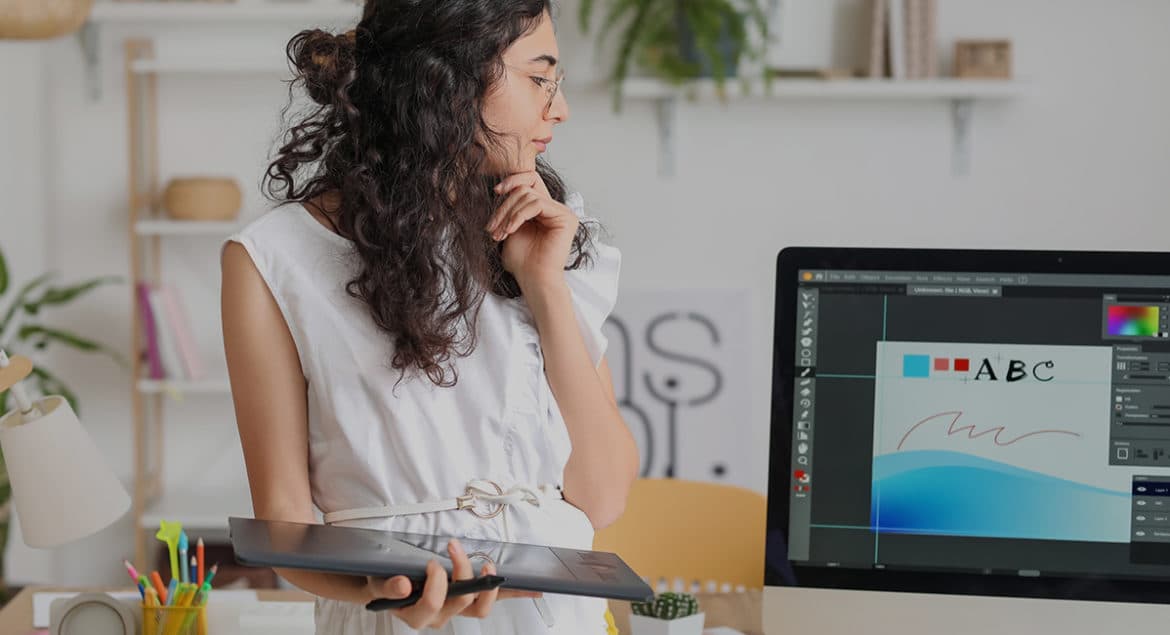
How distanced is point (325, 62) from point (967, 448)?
28.6 inches

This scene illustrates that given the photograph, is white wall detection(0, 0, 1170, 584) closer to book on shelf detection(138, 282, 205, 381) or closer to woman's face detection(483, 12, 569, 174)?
book on shelf detection(138, 282, 205, 381)

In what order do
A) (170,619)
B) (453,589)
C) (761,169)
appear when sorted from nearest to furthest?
(453,589), (170,619), (761,169)

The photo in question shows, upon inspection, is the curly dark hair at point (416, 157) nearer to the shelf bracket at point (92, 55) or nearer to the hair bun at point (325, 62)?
the hair bun at point (325, 62)

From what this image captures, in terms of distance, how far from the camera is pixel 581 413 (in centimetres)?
120

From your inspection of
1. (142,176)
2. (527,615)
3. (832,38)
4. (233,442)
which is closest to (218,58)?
(142,176)

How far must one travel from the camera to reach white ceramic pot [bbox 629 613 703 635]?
1461 millimetres

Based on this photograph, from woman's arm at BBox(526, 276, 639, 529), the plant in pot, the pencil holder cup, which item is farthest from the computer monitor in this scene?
the plant in pot

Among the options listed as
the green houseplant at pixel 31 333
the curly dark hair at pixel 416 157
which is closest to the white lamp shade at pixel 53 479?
the curly dark hair at pixel 416 157

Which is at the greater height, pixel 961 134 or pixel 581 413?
pixel 961 134

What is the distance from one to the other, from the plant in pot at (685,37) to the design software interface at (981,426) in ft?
6.71

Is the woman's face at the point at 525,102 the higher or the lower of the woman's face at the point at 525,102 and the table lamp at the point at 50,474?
the higher

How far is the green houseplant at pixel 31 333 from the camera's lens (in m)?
2.79

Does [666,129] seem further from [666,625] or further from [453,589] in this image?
[453,589]

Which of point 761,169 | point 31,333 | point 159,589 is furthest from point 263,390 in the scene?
point 761,169
